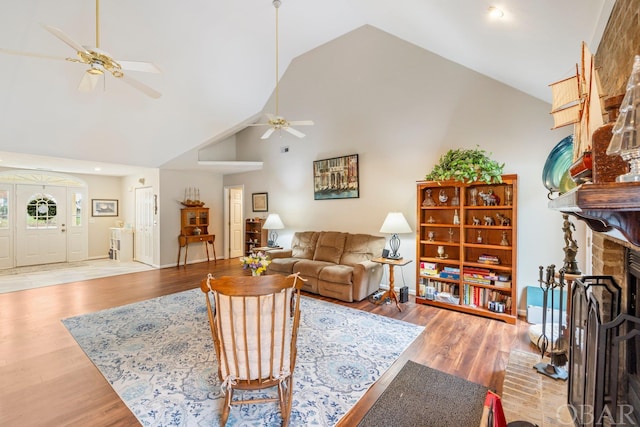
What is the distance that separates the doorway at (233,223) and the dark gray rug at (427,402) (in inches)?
244

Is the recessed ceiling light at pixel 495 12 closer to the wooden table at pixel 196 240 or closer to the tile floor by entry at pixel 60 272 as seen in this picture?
the wooden table at pixel 196 240

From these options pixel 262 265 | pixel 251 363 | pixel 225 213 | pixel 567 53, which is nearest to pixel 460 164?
pixel 567 53

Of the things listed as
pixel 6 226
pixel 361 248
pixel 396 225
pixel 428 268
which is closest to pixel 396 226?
pixel 396 225

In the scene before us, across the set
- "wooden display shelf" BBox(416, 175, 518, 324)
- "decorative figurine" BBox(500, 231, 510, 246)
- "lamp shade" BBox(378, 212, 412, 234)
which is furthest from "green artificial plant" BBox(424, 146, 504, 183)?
"lamp shade" BBox(378, 212, 412, 234)

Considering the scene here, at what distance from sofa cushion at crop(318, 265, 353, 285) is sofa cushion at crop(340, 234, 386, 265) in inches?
17.1

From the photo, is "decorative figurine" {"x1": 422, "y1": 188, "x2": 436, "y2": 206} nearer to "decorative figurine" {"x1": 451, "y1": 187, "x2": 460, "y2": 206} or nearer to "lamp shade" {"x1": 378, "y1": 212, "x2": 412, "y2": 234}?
"decorative figurine" {"x1": 451, "y1": 187, "x2": 460, "y2": 206}

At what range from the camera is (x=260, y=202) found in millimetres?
6676

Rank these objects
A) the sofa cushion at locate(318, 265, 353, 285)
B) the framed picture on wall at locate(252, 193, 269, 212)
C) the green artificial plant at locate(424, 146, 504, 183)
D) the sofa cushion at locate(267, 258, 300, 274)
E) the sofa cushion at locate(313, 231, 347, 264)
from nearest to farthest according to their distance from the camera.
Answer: the green artificial plant at locate(424, 146, 504, 183) → the sofa cushion at locate(318, 265, 353, 285) → the sofa cushion at locate(267, 258, 300, 274) → the sofa cushion at locate(313, 231, 347, 264) → the framed picture on wall at locate(252, 193, 269, 212)

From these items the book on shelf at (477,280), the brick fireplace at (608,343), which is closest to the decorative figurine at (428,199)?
→ the book on shelf at (477,280)

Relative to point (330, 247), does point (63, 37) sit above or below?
above

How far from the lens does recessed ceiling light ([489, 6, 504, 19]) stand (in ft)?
6.53

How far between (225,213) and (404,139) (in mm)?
5361

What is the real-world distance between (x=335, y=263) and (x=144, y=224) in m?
5.37

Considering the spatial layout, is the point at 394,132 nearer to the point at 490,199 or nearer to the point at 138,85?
the point at 490,199
